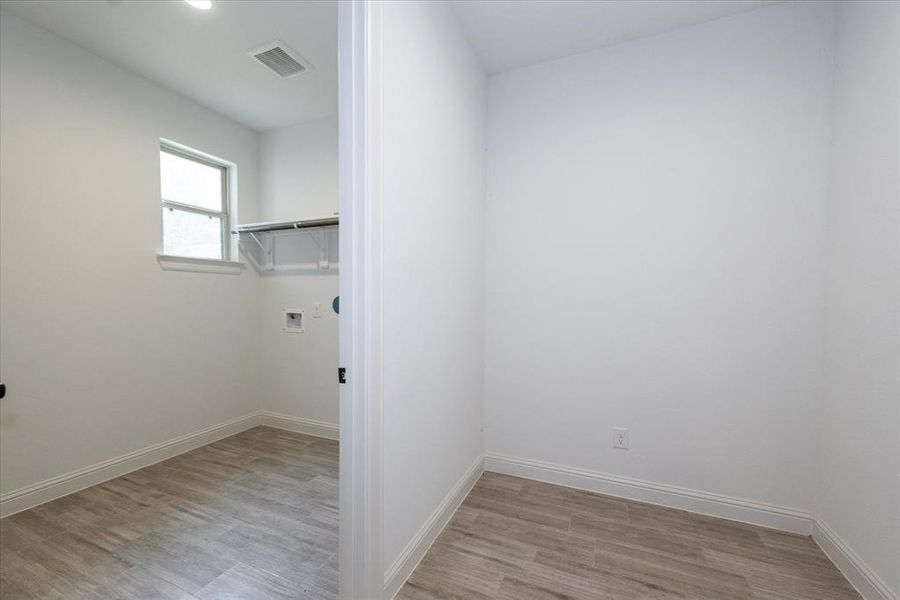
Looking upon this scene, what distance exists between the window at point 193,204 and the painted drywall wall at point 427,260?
90.8 inches

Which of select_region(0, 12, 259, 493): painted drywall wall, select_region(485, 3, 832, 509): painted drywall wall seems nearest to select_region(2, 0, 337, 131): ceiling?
select_region(0, 12, 259, 493): painted drywall wall

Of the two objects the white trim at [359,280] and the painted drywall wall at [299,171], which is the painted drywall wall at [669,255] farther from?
the painted drywall wall at [299,171]

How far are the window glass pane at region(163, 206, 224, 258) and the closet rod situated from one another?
17cm

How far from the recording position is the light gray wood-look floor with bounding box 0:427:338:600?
1.46m

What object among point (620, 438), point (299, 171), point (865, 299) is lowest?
point (620, 438)

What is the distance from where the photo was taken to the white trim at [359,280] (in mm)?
1201

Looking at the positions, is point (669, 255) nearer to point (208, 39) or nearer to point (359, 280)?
point (359, 280)

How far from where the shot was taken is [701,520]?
1.89 metres

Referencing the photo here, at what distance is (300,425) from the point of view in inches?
125

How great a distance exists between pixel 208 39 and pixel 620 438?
3.52 m

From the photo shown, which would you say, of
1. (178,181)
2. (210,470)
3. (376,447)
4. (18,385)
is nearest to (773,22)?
(376,447)

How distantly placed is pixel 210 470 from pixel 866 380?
3701mm

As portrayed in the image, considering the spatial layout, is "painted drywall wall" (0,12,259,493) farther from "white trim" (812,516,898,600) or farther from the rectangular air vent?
"white trim" (812,516,898,600)

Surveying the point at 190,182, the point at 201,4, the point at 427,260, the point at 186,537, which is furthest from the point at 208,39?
the point at 186,537
